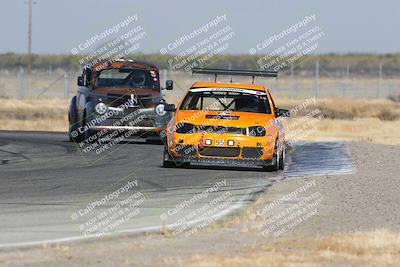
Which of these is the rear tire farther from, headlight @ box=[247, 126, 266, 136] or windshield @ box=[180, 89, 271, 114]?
headlight @ box=[247, 126, 266, 136]

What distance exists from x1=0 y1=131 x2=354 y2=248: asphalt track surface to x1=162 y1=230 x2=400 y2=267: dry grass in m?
1.67

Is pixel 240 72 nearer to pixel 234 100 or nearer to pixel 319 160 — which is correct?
pixel 234 100

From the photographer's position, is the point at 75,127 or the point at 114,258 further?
the point at 75,127

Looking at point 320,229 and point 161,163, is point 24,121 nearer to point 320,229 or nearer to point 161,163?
point 161,163

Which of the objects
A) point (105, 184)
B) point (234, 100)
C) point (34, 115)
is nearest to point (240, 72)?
point (234, 100)

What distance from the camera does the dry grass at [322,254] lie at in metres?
9.60

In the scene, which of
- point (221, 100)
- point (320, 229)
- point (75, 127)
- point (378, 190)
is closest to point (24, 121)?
point (75, 127)

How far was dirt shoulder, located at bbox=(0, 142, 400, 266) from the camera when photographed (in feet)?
31.8

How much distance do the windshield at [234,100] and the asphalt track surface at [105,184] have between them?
1138 millimetres

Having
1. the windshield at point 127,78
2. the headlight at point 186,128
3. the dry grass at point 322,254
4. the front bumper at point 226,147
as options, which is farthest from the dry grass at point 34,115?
the dry grass at point 322,254

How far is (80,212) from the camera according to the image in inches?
505

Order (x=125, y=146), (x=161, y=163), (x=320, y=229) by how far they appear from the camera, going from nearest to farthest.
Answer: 1. (x=320, y=229)
2. (x=161, y=163)
3. (x=125, y=146)

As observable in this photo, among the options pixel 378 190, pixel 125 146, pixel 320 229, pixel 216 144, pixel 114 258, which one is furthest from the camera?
pixel 125 146

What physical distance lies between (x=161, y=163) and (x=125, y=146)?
4.30 metres
